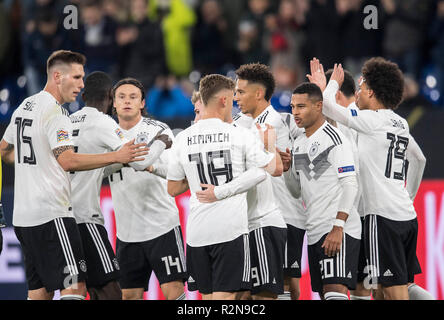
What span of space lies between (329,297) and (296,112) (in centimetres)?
171

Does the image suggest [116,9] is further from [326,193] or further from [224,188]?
[224,188]

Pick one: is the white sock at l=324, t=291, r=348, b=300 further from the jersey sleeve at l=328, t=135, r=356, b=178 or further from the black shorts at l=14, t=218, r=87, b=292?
the black shorts at l=14, t=218, r=87, b=292

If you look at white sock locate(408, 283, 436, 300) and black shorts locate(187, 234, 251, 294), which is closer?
black shorts locate(187, 234, 251, 294)

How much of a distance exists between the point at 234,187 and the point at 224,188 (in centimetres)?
8

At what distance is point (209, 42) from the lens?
13539 mm

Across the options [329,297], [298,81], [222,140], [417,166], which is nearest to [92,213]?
[222,140]

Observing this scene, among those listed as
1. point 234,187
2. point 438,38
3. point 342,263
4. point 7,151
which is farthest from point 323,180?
point 438,38

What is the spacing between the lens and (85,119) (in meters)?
8.24

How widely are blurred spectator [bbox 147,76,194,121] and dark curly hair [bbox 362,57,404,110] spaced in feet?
13.1

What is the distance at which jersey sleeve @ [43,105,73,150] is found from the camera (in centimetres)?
753

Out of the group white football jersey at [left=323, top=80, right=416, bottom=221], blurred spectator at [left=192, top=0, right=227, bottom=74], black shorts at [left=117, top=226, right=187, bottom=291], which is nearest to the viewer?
white football jersey at [left=323, top=80, right=416, bottom=221]

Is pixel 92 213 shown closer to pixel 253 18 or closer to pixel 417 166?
pixel 417 166

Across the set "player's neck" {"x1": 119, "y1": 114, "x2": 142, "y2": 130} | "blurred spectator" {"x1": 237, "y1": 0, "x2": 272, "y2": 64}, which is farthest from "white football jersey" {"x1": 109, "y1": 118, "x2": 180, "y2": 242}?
"blurred spectator" {"x1": 237, "y1": 0, "x2": 272, "y2": 64}

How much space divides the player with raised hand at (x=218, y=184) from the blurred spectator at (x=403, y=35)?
18.1 ft
